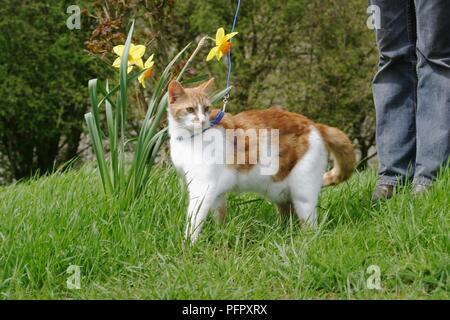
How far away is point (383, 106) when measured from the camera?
3793 millimetres

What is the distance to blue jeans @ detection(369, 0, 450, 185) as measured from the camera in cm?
346

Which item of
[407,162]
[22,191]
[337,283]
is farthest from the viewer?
[22,191]

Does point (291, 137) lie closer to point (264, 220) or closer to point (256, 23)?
point (264, 220)

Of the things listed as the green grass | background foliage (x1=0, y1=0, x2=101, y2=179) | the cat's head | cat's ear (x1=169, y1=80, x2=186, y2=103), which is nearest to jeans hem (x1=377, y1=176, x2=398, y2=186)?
the green grass

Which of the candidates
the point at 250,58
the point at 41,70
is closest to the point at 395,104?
the point at 250,58

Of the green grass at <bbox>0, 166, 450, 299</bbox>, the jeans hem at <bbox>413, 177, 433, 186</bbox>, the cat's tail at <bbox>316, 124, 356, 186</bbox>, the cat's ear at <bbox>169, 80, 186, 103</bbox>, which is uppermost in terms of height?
the cat's ear at <bbox>169, 80, 186, 103</bbox>

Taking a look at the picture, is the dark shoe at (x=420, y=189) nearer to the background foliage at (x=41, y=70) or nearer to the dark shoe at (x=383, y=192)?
the dark shoe at (x=383, y=192)

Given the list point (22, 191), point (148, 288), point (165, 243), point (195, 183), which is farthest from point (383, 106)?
point (22, 191)

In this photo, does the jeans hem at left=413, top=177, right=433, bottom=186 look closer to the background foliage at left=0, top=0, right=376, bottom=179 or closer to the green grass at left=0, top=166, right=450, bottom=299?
the green grass at left=0, top=166, right=450, bottom=299

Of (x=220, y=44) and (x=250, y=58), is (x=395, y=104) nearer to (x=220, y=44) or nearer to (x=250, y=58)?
(x=220, y=44)

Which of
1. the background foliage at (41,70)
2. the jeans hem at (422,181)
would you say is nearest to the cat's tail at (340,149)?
the jeans hem at (422,181)

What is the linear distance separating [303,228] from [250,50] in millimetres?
3816

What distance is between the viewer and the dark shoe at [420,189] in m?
3.42

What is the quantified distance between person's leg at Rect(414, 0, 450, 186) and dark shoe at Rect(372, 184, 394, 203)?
16cm
